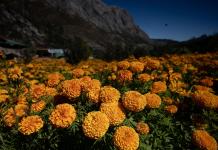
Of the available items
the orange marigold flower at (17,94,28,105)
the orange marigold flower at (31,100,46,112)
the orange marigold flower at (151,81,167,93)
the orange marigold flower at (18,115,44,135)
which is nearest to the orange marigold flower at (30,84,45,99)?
the orange marigold flower at (17,94,28,105)

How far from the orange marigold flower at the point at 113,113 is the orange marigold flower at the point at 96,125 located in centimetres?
5

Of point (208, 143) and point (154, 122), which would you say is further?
point (154, 122)

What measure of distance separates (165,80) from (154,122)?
4.50 feet

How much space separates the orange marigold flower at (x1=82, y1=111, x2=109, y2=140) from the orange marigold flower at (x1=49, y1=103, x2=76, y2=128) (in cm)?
18

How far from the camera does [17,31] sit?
2820 inches

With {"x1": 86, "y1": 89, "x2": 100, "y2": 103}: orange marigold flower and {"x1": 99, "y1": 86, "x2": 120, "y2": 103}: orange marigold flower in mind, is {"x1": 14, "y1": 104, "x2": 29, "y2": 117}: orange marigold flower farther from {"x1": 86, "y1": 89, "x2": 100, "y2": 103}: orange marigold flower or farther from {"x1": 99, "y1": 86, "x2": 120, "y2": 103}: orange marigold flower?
{"x1": 99, "y1": 86, "x2": 120, "y2": 103}: orange marigold flower

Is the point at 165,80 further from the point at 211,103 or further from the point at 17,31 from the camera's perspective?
the point at 17,31

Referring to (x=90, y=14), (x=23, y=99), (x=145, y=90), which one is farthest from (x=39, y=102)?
(x=90, y=14)

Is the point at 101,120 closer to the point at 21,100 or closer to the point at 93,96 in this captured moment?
the point at 93,96

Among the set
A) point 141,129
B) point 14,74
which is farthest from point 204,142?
point 14,74

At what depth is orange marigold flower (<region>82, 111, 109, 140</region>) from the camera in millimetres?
1917

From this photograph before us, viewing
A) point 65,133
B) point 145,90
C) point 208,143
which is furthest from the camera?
point 145,90

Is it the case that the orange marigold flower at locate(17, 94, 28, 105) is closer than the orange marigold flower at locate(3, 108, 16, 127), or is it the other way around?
the orange marigold flower at locate(3, 108, 16, 127)

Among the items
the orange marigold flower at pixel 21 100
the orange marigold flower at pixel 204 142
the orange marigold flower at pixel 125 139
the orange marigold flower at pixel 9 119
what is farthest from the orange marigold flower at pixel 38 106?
the orange marigold flower at pixel 204 142
